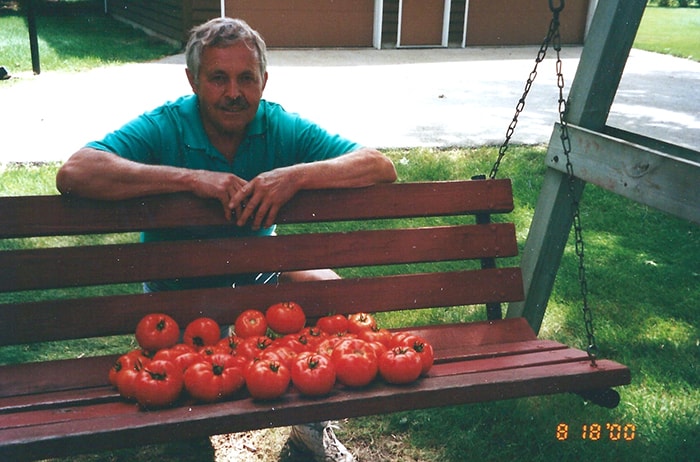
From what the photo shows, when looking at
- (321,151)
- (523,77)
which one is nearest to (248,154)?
(321,151)

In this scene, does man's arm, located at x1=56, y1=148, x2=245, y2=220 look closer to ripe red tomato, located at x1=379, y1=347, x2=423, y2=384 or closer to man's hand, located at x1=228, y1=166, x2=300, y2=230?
man's hand, located at x1=228, y1=166, x2=300, y2=230

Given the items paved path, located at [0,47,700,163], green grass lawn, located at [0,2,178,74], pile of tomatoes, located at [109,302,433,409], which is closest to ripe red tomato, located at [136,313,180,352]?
pile of tomatoes, located at [109,302,433,409]

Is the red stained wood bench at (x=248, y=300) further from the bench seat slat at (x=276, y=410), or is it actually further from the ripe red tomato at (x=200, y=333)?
the ripe red tomato at (x=200, y=333)

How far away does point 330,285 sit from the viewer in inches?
129

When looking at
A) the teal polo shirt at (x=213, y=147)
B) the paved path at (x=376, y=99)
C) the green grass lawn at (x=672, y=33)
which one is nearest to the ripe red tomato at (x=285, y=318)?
the teal polo shirt at (x=213, y=147)

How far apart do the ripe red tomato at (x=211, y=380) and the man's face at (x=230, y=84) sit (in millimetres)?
1178

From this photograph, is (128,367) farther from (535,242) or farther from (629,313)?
(629,313)

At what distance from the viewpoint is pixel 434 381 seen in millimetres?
2605

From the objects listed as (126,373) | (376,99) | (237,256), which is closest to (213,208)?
(237,256)

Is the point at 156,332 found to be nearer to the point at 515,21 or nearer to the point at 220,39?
the point at 220,39

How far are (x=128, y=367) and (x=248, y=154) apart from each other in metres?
1.19

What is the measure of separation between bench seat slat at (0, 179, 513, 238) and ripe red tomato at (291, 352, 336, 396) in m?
0.83

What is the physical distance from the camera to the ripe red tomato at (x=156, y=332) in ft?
9.14

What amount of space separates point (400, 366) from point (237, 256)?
0.93m
